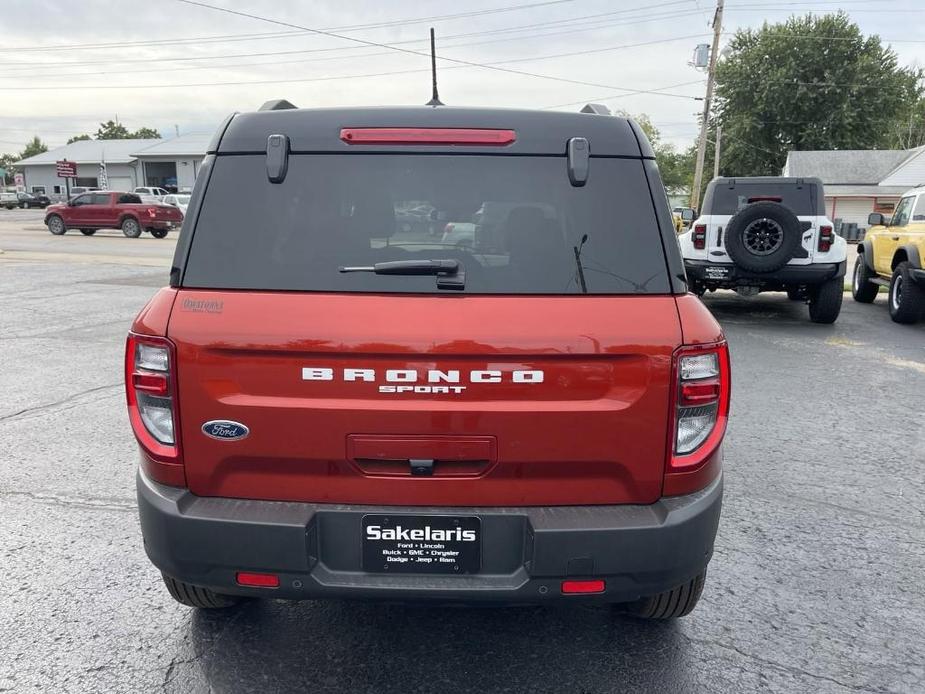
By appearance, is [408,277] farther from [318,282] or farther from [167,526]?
[167,526]

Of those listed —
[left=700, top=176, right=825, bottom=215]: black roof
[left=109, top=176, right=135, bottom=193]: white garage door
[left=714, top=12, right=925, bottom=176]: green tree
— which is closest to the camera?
[left=700, top=176, right=825, bottom=215]: black roof

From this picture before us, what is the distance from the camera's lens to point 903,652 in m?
2.81

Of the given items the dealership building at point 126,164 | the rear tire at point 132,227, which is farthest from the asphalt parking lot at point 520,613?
the dealership building at point 126,164

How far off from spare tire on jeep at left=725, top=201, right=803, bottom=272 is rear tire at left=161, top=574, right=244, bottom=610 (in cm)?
866

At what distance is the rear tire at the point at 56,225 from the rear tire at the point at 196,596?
101 feet

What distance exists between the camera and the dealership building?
64.8 meters

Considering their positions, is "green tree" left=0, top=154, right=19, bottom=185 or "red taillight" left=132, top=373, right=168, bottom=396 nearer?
"red taillight" left=132, top=373, right=168, bottom=396

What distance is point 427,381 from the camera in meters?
2.20

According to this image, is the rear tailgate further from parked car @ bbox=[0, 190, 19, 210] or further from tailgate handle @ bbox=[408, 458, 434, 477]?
parked car @ bbox=[0, 190, 19, 210]

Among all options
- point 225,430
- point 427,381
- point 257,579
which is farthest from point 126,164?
point 427,381

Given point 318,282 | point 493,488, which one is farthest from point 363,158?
point 493,488

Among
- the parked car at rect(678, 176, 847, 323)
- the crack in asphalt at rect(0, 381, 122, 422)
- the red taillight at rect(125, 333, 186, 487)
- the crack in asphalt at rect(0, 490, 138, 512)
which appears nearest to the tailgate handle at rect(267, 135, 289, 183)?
the red taillight at rect(125, 333, 186, 487)

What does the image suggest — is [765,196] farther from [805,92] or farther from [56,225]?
[805,92]

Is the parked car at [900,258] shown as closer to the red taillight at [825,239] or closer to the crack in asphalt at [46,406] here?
the red taillight at [825,239]
